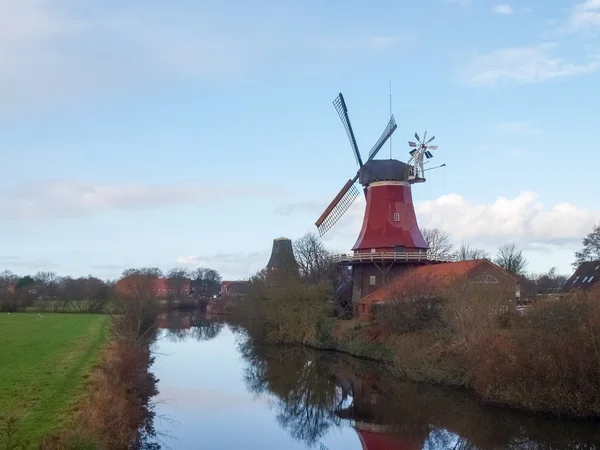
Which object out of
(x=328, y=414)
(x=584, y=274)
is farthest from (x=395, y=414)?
(x=584, y=274)

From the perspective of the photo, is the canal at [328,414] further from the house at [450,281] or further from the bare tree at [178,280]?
the bare tree at [178,280]

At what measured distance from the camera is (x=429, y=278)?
2830 cm

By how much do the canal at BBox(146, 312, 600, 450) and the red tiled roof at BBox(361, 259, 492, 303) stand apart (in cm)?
364

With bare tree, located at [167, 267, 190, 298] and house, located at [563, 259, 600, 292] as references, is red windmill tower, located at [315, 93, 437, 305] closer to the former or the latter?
house, located at [563, 259, 600, 292]

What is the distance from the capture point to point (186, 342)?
41.0 m

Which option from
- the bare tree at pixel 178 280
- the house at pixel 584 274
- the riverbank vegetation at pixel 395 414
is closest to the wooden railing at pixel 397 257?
the riverbank vegetation at pixel 395 414

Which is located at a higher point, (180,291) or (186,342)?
(180,291)

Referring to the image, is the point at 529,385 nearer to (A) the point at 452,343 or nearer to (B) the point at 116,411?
(A) the point at 452,343

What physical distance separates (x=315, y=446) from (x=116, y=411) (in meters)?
5.35

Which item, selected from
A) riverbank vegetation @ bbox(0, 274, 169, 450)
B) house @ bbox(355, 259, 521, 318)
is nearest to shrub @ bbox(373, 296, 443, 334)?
house @ bbox(355, 259, 521, 318)

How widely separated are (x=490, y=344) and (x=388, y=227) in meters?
16.9

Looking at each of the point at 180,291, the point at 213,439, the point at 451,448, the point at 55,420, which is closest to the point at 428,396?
the point at 451,448

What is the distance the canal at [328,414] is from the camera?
15492mm

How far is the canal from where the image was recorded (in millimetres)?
15492
